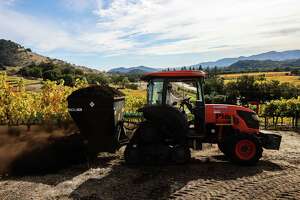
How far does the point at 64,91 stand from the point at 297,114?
16.1m

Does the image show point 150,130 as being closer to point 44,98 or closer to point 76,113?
point 76,113

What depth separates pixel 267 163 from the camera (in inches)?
467

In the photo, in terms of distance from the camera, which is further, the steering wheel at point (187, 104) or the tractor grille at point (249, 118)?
the tractor grille at point (249, 118)

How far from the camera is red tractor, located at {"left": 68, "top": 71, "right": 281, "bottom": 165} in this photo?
1133 centimetres

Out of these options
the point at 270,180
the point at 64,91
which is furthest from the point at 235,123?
the point at 64,91

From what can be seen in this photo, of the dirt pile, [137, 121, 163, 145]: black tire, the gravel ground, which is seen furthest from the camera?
A: [137, 121, 163, 145]: black tire

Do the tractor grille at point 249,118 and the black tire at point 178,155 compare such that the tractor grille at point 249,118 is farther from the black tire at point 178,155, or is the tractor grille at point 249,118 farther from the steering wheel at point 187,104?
the black tire at point 178,155

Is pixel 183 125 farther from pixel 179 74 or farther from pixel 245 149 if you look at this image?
pixel 245 149

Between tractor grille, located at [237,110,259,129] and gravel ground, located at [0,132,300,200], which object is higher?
tractor grille, located at [237,110,259,129]

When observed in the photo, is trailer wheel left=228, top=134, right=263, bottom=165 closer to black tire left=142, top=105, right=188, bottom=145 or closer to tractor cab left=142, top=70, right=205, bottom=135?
tractor cab left=142, top=70, right=205, bottom=135

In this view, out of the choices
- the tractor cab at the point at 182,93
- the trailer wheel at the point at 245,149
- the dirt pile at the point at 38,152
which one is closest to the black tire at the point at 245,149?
the trailer wheel at the point at 245,149

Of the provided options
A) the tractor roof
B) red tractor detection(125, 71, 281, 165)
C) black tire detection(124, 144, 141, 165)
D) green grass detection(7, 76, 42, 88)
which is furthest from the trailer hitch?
green grass detection(7, 76, 42, 88)

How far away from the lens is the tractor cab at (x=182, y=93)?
11344 mm

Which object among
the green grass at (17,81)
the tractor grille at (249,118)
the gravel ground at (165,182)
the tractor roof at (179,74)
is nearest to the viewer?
the gravel ground at (165,182)
